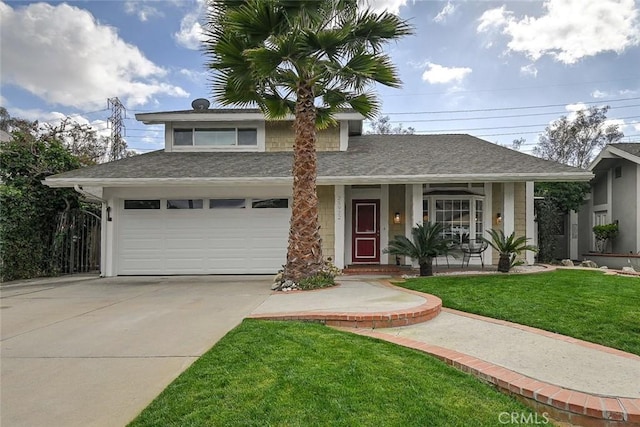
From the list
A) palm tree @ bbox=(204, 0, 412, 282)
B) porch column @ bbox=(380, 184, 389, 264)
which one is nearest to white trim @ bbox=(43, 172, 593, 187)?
porch column @ bbox=(380, 184, 389, 264)

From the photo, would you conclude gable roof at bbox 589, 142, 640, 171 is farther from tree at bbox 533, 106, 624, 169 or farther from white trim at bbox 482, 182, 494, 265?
tree at bbox 533, 106, 624, 169

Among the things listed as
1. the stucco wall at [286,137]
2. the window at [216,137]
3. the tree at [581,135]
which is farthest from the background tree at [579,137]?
the window at [216,137]

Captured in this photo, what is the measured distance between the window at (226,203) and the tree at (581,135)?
26808mm

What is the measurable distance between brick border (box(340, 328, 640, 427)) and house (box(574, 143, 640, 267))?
13.6 metres

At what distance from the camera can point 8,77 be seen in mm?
10031

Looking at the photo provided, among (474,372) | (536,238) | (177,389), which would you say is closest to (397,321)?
(474,372)

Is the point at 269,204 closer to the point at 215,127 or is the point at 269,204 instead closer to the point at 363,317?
the point at 215,127

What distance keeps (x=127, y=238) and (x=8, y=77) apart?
5.48m

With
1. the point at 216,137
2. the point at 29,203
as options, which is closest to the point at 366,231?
the point at 216,137

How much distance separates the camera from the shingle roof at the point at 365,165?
389 inches

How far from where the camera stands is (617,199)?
14.7 m

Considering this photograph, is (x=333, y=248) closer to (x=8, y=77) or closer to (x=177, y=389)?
(x=177, y=389)

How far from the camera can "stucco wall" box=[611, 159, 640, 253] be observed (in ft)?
45.0

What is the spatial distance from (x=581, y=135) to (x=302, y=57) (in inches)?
1171
